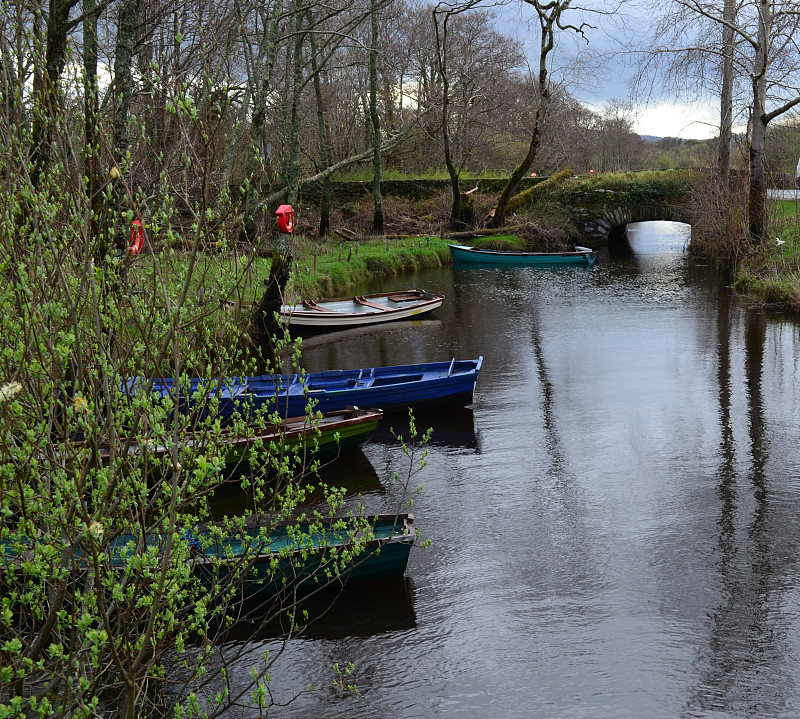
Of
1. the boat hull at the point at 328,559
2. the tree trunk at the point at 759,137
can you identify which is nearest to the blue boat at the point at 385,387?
the boat hull at the point at 328,559

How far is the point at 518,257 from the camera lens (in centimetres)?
2930

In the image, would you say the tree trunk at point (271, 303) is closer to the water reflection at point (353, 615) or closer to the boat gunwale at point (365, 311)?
the boat gunwale at point (365, 311)

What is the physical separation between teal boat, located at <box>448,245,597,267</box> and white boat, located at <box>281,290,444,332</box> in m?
8.60

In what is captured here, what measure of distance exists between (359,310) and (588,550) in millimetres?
11933

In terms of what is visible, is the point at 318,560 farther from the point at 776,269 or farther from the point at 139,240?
the point at 776,269

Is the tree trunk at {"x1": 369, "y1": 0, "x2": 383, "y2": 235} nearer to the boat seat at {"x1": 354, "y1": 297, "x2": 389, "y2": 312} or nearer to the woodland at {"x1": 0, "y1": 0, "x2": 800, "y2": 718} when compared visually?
the woodland at {"x1": 0, "y1": 0, "x2": 800, "y2": 718}

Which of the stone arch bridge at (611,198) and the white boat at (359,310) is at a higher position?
the stone arch bridge at (611,198)

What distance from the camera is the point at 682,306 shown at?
67.2ft

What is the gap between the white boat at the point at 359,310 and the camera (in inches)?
700

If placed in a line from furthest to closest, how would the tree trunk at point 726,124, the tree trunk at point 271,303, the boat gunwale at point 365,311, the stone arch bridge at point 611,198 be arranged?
the stone arch bridge at point 611,198
the tree trunk at point 726,124
the boat gunwale at point 365,311
the tree trunk at point 271,303

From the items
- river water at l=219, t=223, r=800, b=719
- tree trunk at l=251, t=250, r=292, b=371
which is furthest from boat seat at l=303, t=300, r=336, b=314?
river water at l=219, t=223, r=800, b=719

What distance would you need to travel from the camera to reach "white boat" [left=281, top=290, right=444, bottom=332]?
58.3 ft

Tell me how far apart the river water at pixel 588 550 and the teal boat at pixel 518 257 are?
12.9 metres

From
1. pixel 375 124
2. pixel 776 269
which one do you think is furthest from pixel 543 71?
pixel 776 269
